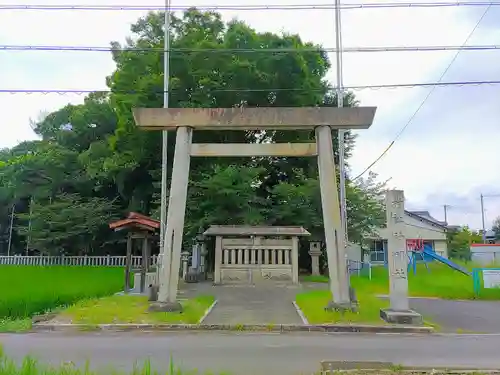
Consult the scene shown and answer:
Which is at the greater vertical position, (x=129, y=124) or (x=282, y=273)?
(x=129, y=124)

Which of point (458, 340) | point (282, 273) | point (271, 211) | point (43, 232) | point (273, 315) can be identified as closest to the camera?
point (458, 340)

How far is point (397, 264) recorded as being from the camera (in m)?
11.9

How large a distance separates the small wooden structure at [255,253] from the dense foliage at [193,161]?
3607 mm

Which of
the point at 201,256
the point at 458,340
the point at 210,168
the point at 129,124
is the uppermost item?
the point at 129,124

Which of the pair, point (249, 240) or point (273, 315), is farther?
point (249, 240)

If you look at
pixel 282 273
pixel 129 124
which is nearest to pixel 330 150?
pixel 282 273

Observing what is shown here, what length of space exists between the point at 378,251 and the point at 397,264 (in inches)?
1138

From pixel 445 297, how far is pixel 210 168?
50.0ft

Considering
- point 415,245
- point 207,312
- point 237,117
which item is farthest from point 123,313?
point 415,245

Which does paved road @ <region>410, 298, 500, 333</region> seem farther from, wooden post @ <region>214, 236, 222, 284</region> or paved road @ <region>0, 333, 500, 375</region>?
wooden post @ <region>214, 236, 222, 284</region>

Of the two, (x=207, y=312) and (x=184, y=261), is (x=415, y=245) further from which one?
(x=207, y=312)

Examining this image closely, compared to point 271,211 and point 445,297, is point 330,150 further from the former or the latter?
point 271,211

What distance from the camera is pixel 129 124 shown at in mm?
28625

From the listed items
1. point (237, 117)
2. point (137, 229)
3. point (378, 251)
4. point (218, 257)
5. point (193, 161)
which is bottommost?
point (218, 257)
